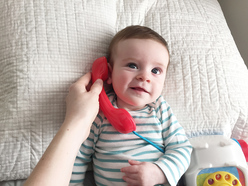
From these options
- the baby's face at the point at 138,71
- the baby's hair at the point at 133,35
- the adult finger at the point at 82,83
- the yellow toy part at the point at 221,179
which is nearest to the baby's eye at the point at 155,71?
the baby's face at the point at 138,71

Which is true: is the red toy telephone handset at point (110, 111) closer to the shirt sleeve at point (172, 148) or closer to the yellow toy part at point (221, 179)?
the shirt sleeve at point (172, 148)

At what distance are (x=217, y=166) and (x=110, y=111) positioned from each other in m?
0.44

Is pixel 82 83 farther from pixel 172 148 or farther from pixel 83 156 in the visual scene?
pixel 172 148

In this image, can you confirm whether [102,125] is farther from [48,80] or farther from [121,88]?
[48,80]

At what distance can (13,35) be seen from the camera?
912 millimetres

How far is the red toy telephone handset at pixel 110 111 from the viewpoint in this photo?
829mm

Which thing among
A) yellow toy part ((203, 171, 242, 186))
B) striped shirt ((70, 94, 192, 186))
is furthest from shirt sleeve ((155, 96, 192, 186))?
yellow toy part ((203, 171, 242, 186))

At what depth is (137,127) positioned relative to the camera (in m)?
0.89

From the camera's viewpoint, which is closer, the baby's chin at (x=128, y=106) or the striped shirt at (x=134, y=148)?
the striped shirt at (x=134, y=148)

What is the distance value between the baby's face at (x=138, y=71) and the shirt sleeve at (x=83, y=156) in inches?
6.3

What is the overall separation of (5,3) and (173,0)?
29.9 inches

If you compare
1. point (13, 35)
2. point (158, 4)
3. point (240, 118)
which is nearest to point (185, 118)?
point (240, 118)

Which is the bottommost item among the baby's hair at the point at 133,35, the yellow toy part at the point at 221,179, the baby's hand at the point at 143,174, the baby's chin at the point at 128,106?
the yellow toy part at the point at 221,179

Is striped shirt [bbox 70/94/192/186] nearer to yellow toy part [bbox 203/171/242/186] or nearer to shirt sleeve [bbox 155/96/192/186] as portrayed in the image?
shirt sleeve [bbox 155/96/192/186]
